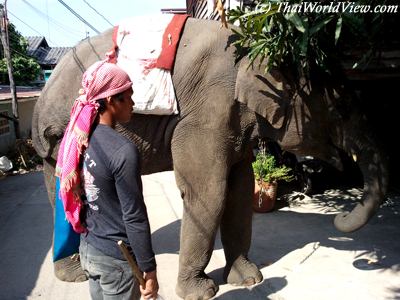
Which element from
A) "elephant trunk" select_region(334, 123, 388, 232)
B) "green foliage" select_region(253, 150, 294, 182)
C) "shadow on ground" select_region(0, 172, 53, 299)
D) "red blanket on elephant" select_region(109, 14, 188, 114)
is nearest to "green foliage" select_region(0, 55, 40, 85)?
"shadow on ground" select_region(0, 172, 53, 299)

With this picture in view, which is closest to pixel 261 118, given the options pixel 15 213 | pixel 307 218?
pixel 307 218

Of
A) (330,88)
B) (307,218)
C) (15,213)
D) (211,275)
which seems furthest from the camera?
(15,213)

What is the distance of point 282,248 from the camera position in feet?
14.8

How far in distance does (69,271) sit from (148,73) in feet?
6.58

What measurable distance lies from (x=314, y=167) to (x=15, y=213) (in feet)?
15.2

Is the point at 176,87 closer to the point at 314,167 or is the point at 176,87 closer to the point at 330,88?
the point at 330,88

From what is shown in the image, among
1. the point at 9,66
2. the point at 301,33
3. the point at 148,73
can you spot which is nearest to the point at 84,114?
the point at 148,73

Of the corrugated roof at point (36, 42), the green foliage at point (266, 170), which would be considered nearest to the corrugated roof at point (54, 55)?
the corrugated roof at point (36, 42)

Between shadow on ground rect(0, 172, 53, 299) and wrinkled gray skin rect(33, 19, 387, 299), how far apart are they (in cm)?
150

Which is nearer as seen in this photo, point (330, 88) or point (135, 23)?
point (330, 88)

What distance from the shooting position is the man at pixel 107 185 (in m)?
1.74

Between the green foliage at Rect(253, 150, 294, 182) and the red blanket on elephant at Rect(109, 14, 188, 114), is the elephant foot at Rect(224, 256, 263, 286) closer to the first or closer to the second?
the red blanket on elephant at Rect(109, 14, 188, 114)

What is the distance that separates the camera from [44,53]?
2858 centimetres

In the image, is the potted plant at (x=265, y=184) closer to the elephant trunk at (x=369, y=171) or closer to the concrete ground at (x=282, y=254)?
the concrete ground at (x=282, y=254)
